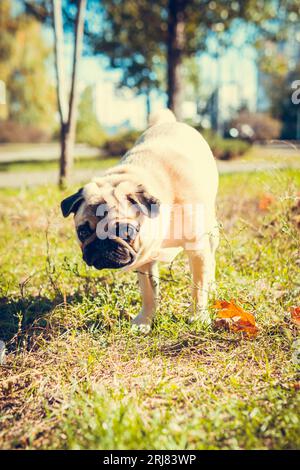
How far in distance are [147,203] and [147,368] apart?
2.93 ft

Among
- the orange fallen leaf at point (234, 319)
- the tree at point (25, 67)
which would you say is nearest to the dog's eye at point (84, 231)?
the orange fallen leaf at point (234, 319)

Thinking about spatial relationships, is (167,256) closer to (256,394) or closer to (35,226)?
(256,394)

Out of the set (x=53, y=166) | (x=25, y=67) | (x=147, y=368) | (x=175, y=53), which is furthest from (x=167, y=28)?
(x=25, y=67)

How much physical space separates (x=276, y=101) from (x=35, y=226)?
31.8 metres

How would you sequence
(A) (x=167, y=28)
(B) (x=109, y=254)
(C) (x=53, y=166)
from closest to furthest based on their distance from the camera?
1. (B) (x=109, y=254)
2. (A) (x=167, y=28)
3. (C) (x=53, y=166)

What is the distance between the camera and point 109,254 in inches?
96.3

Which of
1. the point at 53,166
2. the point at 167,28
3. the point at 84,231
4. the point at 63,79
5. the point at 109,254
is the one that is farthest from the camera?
the point at 53,166

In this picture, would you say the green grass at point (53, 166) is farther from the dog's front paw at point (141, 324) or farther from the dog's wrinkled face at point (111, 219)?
the dog's wrinkled face at point (111, 219)

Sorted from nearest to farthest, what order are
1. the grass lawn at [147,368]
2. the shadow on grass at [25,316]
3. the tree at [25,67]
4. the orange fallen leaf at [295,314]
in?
the grass lawn at [147,368], the orange fallen leaf at [295,314], the shadow on grass at [25,316], the tree at [25,67]

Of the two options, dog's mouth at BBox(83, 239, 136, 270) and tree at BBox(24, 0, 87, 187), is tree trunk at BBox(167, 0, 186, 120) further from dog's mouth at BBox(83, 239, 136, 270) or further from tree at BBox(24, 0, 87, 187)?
dog's mouth at BBox(83, 239, 136, 270)

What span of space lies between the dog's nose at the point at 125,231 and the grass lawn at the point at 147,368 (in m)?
0.67

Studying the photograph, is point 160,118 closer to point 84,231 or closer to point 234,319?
point 84,231

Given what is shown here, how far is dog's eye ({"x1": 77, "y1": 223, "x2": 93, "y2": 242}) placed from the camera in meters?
2.61

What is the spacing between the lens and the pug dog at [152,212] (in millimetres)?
2514
